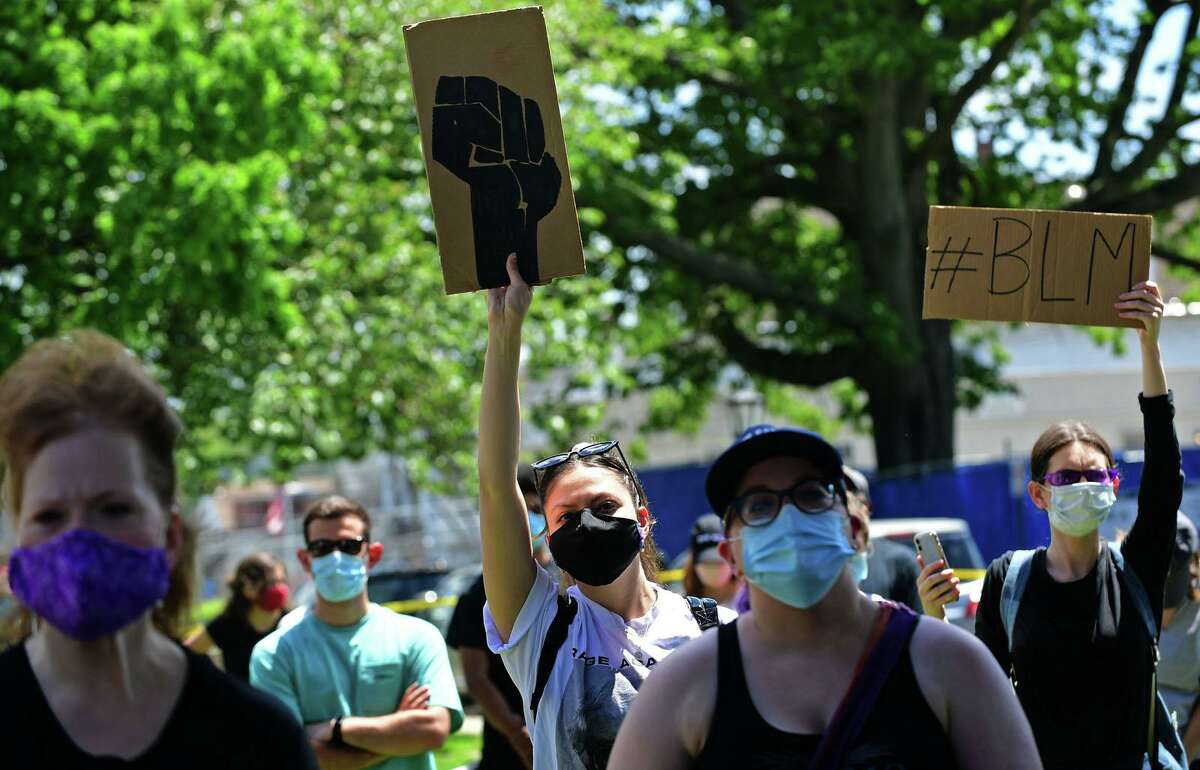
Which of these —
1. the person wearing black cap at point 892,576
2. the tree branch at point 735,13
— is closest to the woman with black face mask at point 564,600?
the person wearing black cap at point 892,576

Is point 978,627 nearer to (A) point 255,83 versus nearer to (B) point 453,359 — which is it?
(A) point 255,83

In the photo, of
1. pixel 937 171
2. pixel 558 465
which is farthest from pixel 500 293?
pixel 937 171

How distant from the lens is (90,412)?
2473 millimetres

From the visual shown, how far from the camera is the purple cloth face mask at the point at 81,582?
2346 mm

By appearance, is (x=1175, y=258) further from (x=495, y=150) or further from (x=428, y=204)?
(x=495, y=150)

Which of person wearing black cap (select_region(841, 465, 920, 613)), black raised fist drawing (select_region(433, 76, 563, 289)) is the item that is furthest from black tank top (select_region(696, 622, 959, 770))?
person wearing black cap (select_region(841, 465, 920, 613))

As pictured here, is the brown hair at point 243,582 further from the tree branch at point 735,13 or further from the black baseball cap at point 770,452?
the tree branch at point 735,13

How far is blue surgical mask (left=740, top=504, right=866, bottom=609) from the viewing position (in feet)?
9.18

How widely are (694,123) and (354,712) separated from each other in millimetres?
18015

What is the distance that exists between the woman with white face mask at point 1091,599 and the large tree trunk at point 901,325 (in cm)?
1731

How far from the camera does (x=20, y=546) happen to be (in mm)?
2420

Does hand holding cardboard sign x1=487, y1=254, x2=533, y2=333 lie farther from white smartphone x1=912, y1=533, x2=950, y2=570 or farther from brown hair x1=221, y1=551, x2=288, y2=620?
brown hair x1=221, y1=551, x2=288, y2=620

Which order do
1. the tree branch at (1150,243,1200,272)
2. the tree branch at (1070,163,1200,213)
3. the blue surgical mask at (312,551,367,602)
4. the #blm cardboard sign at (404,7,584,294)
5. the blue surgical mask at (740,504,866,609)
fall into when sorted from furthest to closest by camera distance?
the tree branch at (1150,243,1200,272) < the tree branch at (1070,163,1200,213) < the blue surgical mask at (312,551,367,602) < the #blm cardboard sign at (404,7,584,294) < the blue surgical mask at (740,504,866,609)

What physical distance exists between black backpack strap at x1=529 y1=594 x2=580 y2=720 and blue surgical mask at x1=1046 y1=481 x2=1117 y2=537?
1569mm
